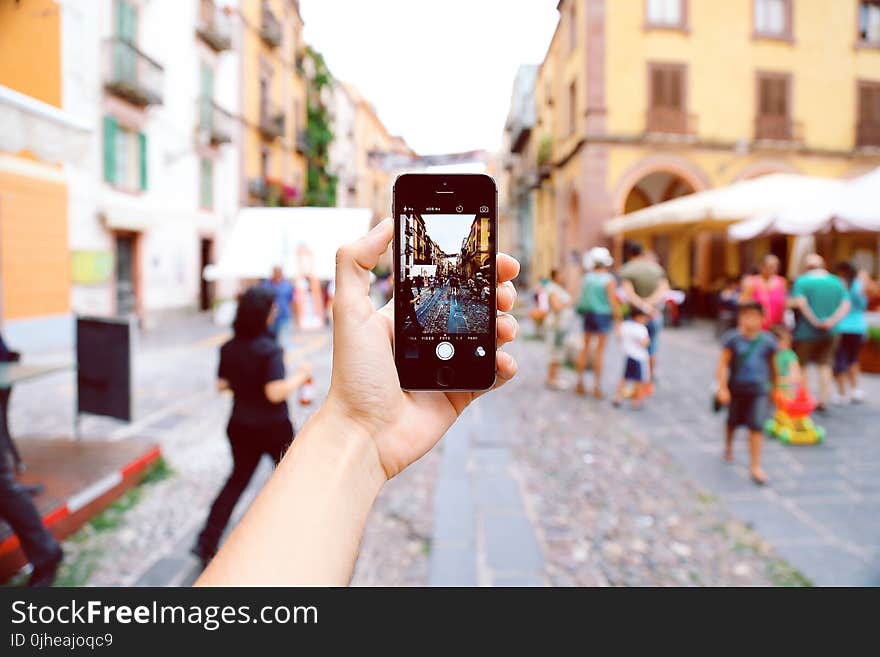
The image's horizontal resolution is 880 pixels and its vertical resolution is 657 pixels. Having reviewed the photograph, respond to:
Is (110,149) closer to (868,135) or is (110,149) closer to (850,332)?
(868,135)

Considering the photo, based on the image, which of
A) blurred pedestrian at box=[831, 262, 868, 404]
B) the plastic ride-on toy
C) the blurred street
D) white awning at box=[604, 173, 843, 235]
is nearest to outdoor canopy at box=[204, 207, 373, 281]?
the blurred street

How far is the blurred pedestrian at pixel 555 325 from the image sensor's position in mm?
6227

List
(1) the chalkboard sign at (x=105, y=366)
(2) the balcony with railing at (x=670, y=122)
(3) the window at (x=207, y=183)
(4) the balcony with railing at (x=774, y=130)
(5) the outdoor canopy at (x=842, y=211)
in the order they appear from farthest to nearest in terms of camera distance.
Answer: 1. (2) the balcony with railing at (x=670, y=122)
2. (4) the balcony with railing at (x=774, y=130)
3. (3) the window at (x=207, y=183)
4. (5) the outdoor canopy at (x=842, y=211)
5. (1) the chalkboard sign at (x=105, y=366)

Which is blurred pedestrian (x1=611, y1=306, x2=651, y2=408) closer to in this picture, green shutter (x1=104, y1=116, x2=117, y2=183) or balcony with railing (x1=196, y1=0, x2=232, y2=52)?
balcony with railing (x1=196, y1=0, x2=232, y2=52)

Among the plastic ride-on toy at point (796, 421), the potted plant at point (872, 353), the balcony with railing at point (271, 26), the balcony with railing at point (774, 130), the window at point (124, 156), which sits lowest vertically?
the plastic ride-on toy at point (796, 421)

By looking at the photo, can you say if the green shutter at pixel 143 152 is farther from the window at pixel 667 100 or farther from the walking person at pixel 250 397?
the window at pixel 667 100

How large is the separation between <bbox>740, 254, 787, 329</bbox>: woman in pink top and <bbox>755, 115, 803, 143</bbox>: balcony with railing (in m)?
7.63

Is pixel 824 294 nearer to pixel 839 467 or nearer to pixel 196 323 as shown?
pixel 839 467

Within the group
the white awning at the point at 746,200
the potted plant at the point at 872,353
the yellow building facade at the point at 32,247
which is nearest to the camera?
the yellow building facade at the point at 32,247

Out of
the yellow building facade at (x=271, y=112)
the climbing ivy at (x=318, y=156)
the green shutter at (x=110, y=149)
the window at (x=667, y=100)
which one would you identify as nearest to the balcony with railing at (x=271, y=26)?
the yellow building facade at (x=271, y=112)

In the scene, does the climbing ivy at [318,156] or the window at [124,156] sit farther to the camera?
the window at [124,156]

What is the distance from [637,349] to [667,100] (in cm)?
985

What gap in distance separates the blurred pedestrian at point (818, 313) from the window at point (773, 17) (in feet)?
11.1
